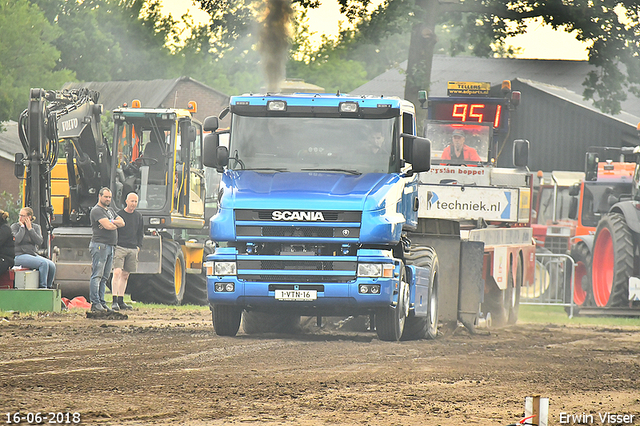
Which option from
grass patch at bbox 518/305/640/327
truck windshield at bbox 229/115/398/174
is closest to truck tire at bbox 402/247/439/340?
truck windshield at bbox 229/115/398/174

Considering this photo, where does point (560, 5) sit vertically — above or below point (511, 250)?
above

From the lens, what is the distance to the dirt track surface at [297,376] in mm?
8180

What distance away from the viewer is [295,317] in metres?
15.5

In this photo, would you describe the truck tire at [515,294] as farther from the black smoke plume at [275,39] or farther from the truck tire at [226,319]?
the black smoke plume at [275,39]

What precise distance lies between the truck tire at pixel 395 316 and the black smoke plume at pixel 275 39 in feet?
45.5

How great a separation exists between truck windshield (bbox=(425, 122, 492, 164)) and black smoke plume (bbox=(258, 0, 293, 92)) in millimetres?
7046

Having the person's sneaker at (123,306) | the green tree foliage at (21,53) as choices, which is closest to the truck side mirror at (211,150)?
the person's sneaker at (123,306)

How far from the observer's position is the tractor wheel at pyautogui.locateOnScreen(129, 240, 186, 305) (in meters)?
20.0

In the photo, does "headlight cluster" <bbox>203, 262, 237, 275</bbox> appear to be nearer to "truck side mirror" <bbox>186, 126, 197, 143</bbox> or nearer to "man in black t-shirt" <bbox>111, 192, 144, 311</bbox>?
"man in black t-shirt" <bbox>111, 192, 144, 311</bbox>

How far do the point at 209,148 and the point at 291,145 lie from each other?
101cm

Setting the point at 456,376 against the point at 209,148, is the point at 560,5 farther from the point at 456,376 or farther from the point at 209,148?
the point at 456,376

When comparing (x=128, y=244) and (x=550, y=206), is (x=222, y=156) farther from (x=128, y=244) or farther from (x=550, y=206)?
(x=550, y=206)

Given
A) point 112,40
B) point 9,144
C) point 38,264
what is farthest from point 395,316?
point 112,40

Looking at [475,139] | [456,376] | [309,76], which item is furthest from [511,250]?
[309,76]
